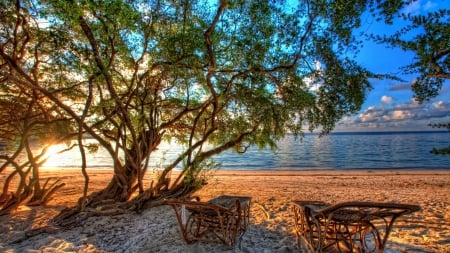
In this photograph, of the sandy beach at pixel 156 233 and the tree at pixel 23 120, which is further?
the tree at pixel 23 120

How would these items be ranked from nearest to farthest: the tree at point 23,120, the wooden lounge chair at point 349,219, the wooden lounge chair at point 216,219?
the wooden lounge chair at point 349,219, the wooden lounge chair at point 216,219, the tree at point 23,120

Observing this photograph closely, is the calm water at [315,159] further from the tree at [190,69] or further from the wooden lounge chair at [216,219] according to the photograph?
the wooden lounge chair at [216,219]

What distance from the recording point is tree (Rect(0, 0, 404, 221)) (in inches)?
198

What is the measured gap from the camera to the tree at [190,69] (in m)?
5.04

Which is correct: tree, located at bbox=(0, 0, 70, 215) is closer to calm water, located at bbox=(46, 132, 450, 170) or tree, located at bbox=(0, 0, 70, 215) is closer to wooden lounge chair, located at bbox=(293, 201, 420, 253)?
calm water, located at bbox=(46, 132, 450, 170)

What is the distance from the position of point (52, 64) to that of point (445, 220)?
1044 centimetres

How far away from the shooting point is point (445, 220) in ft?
20.4

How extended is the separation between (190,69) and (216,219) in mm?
3408

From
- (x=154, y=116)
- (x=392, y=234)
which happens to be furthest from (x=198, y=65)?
(x=392, y=234)

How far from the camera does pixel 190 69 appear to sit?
5.96 meters

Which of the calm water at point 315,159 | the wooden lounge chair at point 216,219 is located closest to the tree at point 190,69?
the wooden lounge chair at point 216,219

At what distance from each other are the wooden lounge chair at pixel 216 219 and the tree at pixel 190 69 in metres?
2.38

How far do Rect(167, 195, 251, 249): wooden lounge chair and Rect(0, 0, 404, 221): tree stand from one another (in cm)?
Result: 238

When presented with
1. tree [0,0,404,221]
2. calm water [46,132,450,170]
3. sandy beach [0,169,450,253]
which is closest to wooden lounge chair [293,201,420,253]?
sandy beach [0,169,450,253]
